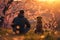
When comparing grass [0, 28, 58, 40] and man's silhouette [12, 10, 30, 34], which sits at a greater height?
man's silhouette [12, 10, 30, 34]

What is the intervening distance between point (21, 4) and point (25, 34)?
378 millimetres

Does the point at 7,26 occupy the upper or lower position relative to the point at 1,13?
lower

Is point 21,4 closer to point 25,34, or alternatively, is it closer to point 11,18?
point 11,18

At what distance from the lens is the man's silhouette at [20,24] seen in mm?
2238

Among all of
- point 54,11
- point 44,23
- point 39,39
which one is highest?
point 54,11

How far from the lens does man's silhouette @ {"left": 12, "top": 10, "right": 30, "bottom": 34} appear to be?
2238 millimetres

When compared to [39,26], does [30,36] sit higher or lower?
lower

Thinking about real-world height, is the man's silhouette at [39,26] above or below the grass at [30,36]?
above

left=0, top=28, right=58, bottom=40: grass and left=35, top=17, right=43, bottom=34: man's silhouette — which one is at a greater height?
left=35, top=17, right=43, bottom=34: man's silhouette

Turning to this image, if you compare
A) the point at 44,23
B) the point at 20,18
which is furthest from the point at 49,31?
the point at 20,18

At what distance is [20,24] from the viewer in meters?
2.24

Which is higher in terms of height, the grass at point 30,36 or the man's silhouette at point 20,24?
the man's silhouette at point 20,24

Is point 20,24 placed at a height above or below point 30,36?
above

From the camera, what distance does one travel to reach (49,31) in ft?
7.18
